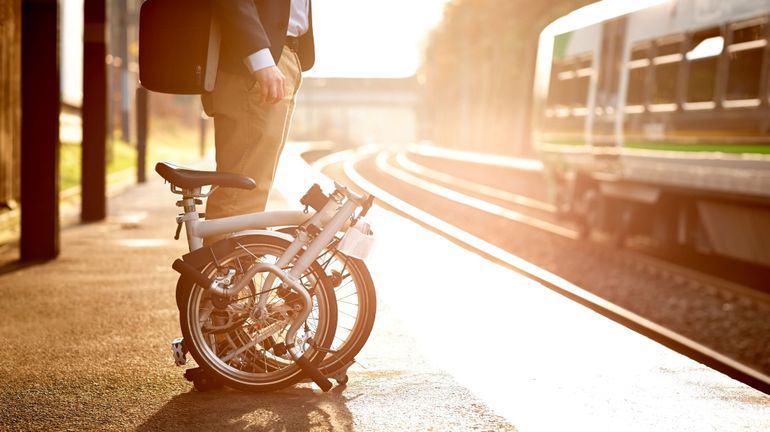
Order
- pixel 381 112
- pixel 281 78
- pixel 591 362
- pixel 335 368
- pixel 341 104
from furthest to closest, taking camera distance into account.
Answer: pixel 381 112
pixel 341 104
pixel 591 362
pixel 335 368
pixel 281 78

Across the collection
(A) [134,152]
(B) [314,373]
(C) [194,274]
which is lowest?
(A) [134,152]

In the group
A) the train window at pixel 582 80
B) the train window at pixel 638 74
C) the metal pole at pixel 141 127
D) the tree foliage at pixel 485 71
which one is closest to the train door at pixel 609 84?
the train window at pixel 638 74

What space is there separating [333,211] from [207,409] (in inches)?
35.0

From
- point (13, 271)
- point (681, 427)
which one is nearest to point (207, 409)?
point (681, 427)

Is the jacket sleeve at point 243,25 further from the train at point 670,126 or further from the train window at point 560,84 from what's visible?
the train window at point 560,84

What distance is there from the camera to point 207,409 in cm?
423

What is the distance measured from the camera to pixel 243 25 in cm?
400

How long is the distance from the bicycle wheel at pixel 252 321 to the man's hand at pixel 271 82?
55 cm

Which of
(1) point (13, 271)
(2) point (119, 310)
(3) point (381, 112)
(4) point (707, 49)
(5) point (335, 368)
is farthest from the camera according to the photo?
(3) point (381, 112)

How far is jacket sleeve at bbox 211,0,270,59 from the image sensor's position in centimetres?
400

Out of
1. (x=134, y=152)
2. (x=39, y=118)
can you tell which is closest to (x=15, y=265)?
(x=39, y=118)

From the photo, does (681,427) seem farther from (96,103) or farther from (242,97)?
(96,103)

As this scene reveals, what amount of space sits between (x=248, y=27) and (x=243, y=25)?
0.8 inches

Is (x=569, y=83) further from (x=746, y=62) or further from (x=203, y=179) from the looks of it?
(x=203, y=179)
